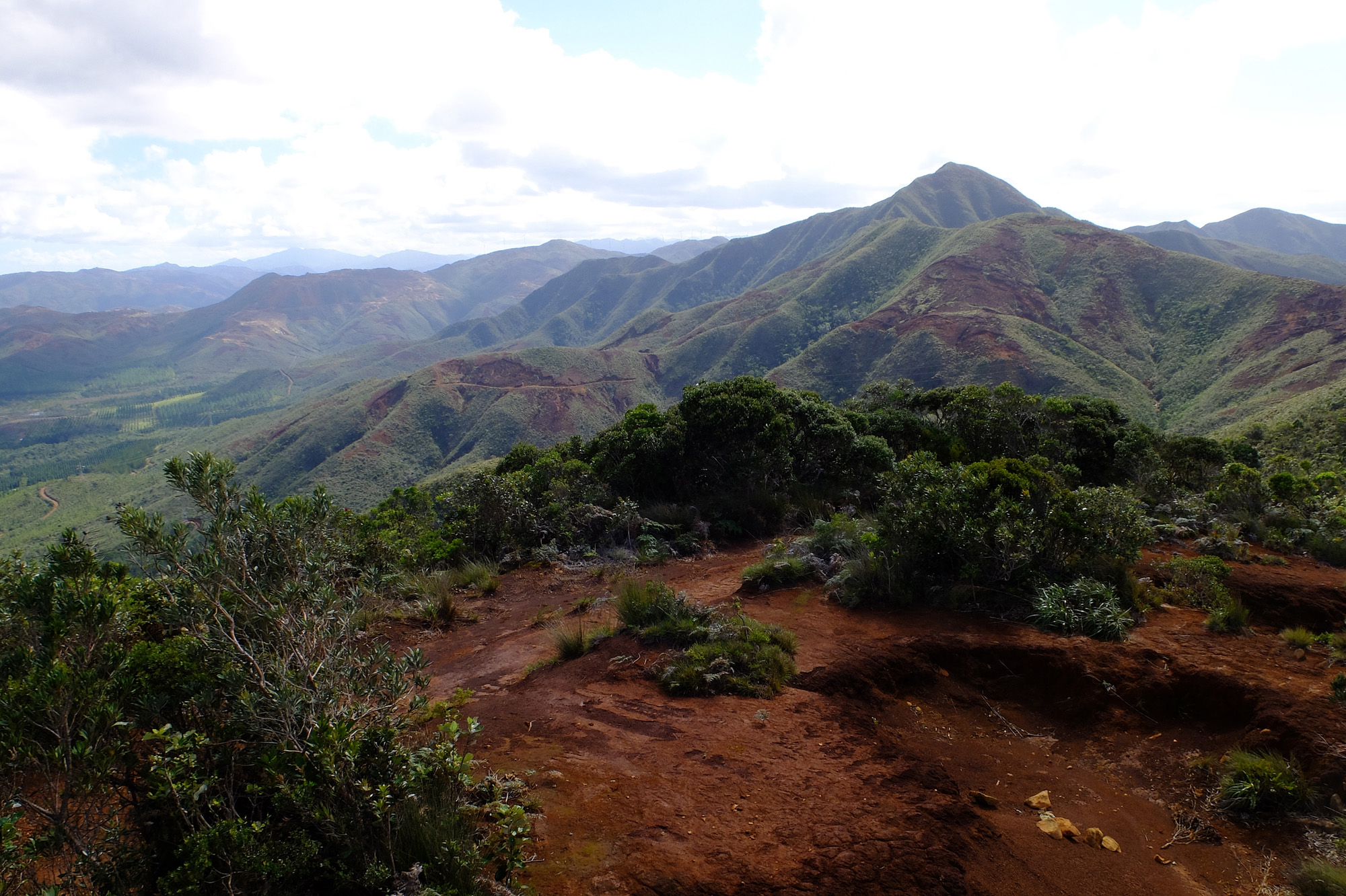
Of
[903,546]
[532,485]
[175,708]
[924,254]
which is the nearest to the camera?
[175,708]

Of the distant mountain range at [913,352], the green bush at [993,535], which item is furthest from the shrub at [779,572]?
the distant mountain range at [913,352]

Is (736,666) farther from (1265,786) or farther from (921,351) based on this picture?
(921,351)

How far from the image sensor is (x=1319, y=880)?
3727mm

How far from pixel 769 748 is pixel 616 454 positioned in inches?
376

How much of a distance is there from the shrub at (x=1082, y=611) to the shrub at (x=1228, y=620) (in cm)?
78

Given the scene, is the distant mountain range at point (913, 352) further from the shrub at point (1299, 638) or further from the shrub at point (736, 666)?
the shrub at point (736, 666)

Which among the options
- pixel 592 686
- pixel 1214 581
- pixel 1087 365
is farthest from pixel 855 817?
pixel 1087 365

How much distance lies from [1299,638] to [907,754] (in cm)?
460

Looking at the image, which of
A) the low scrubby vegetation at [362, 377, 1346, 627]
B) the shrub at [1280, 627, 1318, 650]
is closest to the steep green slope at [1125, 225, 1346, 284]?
the low scrubby vegetation at [362, 377, 1346, 627]

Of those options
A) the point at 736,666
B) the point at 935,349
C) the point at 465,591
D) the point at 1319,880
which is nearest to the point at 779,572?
the point at 736,666

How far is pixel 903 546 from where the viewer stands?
8.50m

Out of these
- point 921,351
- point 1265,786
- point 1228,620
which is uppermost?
point 921,351

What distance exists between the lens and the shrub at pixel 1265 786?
4.47 m

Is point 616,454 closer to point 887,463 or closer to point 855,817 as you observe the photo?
point 887,463
